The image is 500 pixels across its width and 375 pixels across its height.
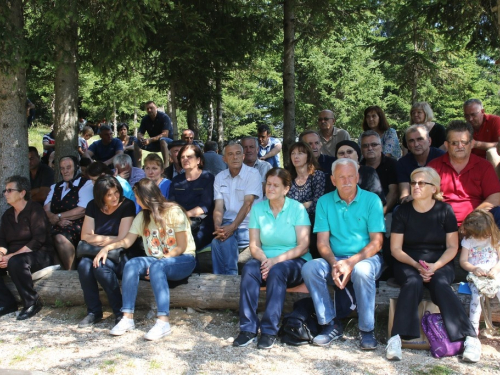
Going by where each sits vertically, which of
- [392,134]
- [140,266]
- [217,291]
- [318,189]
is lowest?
[217,291]

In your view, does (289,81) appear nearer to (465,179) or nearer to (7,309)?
(465,179)

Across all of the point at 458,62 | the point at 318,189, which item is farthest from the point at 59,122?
the point at 458,62

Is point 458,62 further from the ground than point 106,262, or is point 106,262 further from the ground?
point 458,62

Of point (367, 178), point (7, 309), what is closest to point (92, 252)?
point (7, 309)

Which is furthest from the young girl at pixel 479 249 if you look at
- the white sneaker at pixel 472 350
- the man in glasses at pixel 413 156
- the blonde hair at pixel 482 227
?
the man in glasses at pixel 413 156

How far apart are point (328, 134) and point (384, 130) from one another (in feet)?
2.69

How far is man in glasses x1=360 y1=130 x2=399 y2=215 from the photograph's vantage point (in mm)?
6000

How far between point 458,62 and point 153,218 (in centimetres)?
Answer: 2213

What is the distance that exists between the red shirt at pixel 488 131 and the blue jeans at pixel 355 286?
10.3ft

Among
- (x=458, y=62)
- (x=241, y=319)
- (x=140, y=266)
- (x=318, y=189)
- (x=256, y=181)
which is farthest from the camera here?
(x=458, y=62)

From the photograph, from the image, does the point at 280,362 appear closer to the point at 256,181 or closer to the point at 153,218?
the point at 153,218

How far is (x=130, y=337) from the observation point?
4.87 m

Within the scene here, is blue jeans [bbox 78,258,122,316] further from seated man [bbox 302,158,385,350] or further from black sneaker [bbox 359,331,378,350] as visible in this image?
black sneaker [bbox 359,331,378,350]

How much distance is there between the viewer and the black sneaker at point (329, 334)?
4.54m
